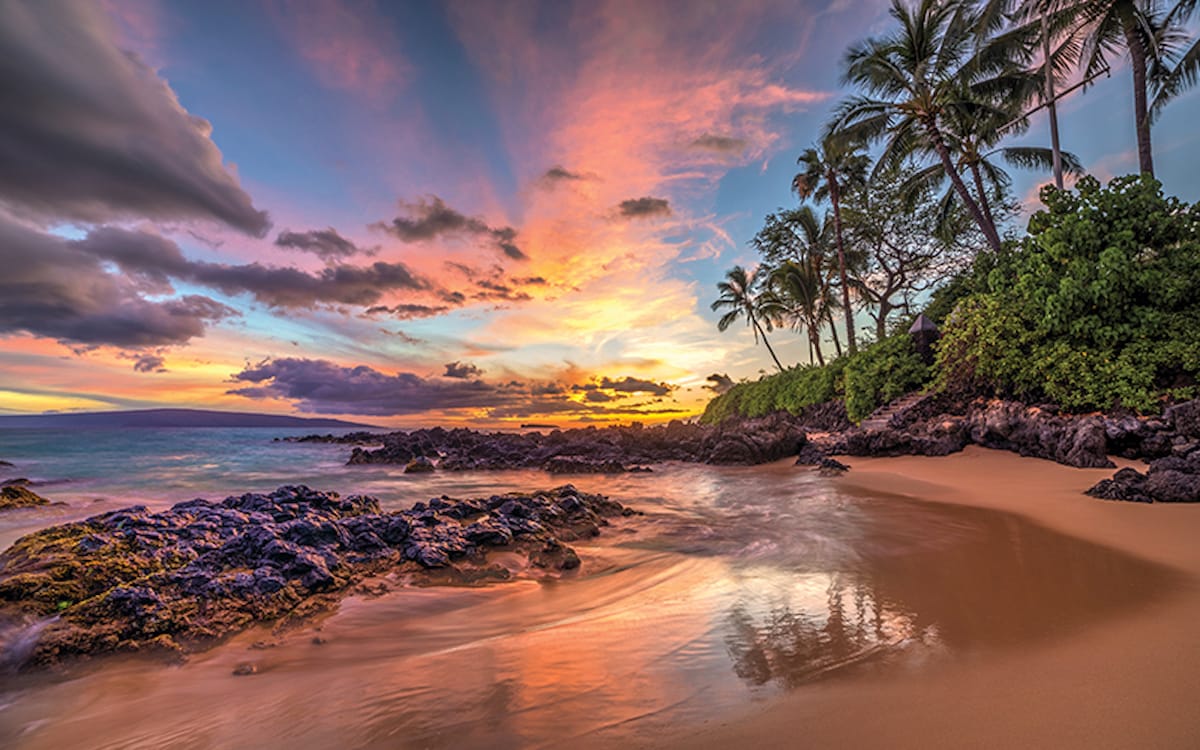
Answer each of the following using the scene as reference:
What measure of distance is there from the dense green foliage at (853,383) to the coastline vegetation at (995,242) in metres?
0.06

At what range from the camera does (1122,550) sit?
3.82 m

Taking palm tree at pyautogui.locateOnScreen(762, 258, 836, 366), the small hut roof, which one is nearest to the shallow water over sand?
the small hut roof

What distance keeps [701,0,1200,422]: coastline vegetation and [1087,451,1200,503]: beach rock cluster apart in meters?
3.35

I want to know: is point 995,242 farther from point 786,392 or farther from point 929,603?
point 929,603

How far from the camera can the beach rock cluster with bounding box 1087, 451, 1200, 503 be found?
5.02 meters

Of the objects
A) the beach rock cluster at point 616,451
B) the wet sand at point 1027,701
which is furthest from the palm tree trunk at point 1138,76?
the wet sand at point 1027,701

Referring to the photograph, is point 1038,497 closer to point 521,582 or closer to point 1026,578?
point 1026,578

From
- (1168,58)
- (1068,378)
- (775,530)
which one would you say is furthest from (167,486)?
(1168,58)

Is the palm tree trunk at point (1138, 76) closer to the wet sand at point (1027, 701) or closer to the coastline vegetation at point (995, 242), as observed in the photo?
the coastline vegetation at point (995, 242)

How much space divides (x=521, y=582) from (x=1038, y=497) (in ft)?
21.8

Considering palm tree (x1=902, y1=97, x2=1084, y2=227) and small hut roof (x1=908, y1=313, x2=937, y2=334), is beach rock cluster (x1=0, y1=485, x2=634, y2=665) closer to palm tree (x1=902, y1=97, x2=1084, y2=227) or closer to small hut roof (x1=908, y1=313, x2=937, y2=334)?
small hut roof (x1=908, y1=313, x2=937, y2=334)

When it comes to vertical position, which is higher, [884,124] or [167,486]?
[884,124]

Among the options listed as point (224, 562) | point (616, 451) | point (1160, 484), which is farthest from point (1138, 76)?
point (224, 562)

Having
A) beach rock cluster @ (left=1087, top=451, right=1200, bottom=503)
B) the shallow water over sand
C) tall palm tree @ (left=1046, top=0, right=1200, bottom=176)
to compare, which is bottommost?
the shallow water over sand
